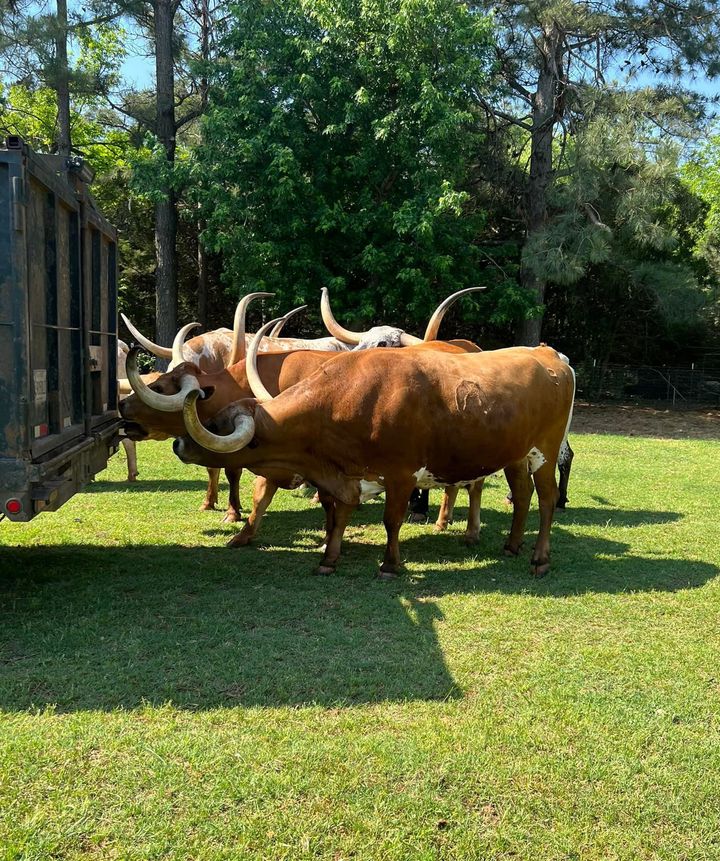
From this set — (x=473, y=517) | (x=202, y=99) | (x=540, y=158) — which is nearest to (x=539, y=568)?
(x=473, y=517)

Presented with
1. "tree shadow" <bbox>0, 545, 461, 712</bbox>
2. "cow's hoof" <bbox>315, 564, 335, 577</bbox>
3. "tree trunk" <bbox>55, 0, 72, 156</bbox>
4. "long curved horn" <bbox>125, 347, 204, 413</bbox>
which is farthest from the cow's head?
"tree trunk" <bbox>55, 0, 72, 156</bbox>

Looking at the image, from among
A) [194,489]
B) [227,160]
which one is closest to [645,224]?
[227,160]

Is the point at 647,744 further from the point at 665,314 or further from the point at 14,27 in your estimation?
the point at 14,27

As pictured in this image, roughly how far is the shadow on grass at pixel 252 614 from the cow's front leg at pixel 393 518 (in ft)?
0.52

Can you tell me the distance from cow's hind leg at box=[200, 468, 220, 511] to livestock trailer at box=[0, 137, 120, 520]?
1.93m

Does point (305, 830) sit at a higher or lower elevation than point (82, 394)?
lower

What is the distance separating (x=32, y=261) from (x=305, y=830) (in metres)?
3.28

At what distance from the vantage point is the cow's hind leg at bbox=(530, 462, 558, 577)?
251 inches

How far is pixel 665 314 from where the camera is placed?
19.4 m

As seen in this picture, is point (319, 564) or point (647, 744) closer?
point (647, 744)

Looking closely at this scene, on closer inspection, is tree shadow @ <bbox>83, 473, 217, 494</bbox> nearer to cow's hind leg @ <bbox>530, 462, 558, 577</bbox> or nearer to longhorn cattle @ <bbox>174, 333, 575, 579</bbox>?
longhorn cattle @ <bbox>174, 333, 575, 579</bbox>

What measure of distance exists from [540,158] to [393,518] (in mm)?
16438

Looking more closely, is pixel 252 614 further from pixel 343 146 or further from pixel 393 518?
pixel 343 146

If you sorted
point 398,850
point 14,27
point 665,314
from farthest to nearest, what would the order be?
point 665,314, point 14,27, point 398,850
